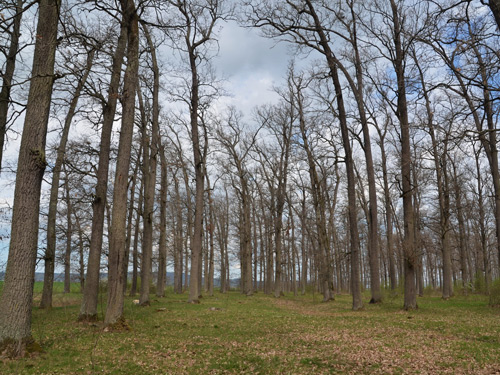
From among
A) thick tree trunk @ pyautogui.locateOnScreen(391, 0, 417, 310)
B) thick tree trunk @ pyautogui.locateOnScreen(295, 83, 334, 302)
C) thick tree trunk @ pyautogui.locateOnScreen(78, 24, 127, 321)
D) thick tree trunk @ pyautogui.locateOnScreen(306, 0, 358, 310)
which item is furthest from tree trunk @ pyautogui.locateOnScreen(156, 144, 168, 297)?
thick tree trunk @ pyautogui.locateOnScreen(391, 0, 417, 310)

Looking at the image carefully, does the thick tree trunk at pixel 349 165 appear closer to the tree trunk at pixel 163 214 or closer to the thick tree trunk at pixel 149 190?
the thick tree trunk at pixel 149 190

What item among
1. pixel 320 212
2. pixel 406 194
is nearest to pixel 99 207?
pixel 406 194

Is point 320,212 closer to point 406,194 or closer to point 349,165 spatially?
point 349,165

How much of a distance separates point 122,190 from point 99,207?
1.54 m

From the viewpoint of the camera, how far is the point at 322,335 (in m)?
8.43

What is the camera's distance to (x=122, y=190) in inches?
359

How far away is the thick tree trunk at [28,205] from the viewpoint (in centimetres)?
566

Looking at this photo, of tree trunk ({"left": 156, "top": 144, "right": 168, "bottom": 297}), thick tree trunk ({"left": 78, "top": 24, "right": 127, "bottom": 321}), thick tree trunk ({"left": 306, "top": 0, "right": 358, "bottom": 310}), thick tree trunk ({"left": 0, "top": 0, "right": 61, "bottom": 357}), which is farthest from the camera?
tree trunk ({"left": 156, "top": 144, "right": 168, "bottom": 297})

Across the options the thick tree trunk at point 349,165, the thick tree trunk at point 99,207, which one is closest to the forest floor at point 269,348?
the thick tree trunk at point 99,207

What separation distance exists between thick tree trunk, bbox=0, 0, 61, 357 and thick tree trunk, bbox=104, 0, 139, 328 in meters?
2.70

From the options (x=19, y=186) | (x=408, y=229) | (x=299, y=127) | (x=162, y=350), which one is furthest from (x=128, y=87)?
(x=299, y=127)

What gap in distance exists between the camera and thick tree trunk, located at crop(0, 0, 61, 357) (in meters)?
5.66

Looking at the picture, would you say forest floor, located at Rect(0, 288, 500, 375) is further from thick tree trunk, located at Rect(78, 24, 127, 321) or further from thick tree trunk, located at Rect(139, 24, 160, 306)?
thick tree trunk, located at Rect(139, 24, 160, 306)

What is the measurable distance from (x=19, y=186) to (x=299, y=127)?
1895 centimetres
